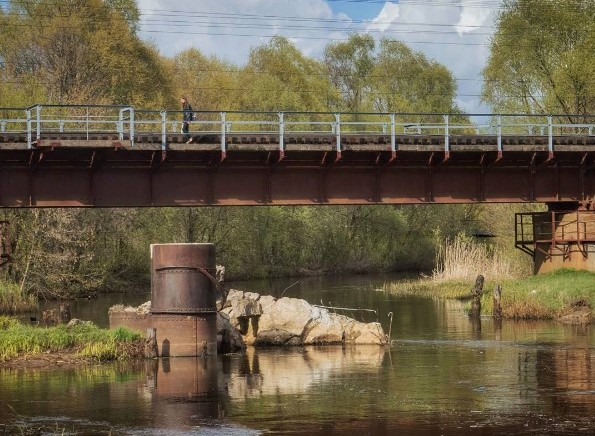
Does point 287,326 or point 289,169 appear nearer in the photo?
point 287,326

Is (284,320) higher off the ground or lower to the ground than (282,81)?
lower

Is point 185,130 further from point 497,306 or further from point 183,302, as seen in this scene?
point 497,306

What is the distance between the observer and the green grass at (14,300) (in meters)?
56.4

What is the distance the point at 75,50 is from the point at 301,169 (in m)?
44.1

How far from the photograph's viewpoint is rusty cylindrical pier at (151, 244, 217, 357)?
122ft

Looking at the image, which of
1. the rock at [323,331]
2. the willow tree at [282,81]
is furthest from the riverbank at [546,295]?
the willow tree at [282,81]

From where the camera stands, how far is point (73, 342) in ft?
121

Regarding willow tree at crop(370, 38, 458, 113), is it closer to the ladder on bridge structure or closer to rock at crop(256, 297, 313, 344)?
the ladder on bridge structure

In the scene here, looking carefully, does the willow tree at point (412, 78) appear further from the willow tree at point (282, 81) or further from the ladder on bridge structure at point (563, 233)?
the ladder on bridge structure at point (563, 233)

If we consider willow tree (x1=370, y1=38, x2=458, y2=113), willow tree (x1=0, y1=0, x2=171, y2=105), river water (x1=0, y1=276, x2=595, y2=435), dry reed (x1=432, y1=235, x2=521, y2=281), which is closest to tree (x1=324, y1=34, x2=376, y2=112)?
willow tree (x1=370, y1=38, x2=458, y2=113)

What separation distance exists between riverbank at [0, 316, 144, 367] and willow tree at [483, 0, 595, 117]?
48.3 m

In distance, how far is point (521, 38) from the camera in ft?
264

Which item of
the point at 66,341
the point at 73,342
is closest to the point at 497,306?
the point at 73,342

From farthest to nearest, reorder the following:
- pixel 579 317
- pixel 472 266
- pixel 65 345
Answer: pixel 472 266 < pixel 579 317 < pixel 65 345
